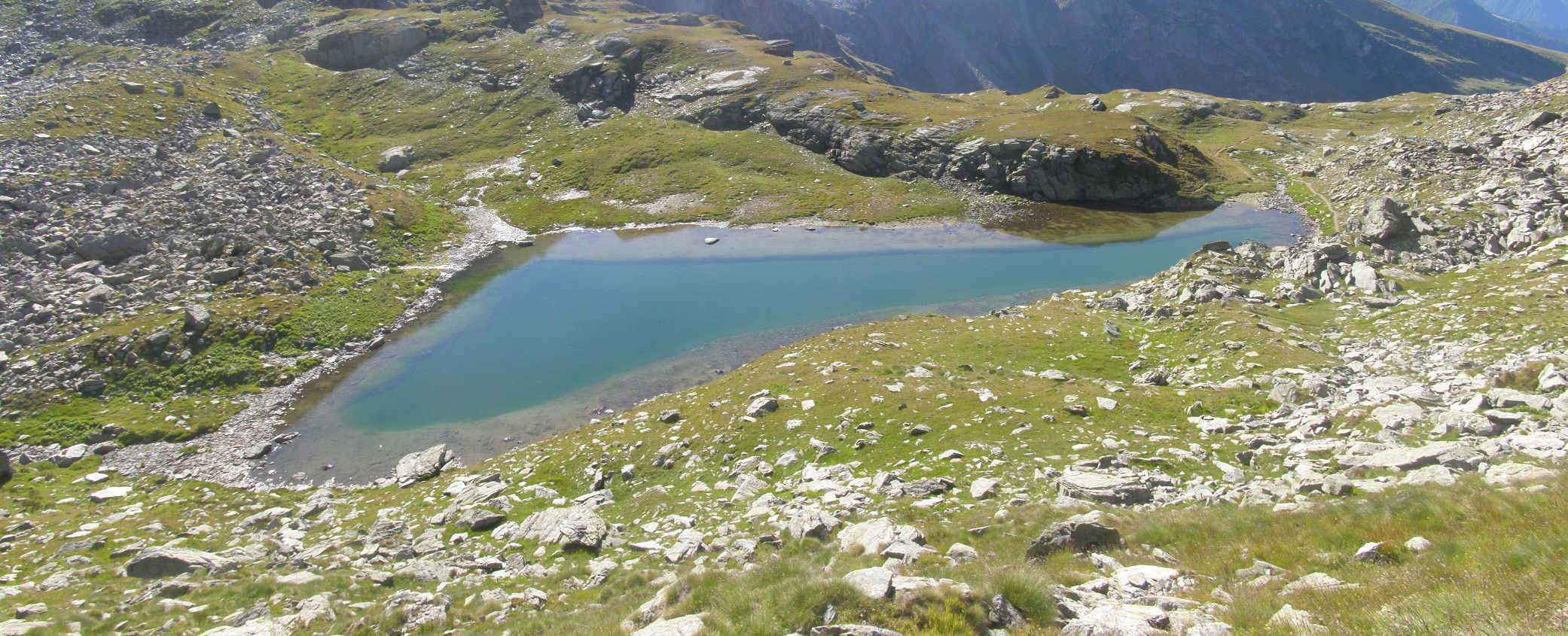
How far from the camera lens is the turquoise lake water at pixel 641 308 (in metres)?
34.8

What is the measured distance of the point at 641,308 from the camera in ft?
171

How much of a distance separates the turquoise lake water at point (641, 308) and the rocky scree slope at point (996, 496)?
236 inches

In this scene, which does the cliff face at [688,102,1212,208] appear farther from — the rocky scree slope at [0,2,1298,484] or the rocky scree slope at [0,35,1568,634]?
the rocky scree slope at [0,35,1568,634]

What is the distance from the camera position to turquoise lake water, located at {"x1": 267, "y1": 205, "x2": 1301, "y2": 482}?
34.8 metres

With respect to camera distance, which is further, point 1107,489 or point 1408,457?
point 1107,489

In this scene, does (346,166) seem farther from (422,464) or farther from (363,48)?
(422,464)

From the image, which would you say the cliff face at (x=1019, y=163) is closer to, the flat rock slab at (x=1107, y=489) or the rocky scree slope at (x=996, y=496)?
the rocky scree slope at (x=996, y=496)

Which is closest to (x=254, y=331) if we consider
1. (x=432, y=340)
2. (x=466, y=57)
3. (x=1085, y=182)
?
(x=432, y=340)

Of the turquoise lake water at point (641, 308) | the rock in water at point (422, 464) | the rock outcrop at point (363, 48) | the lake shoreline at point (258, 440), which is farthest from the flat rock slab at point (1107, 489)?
the rock outcrop at point (363, 48)

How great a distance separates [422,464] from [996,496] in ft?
80.5

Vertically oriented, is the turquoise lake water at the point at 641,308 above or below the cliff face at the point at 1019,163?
below

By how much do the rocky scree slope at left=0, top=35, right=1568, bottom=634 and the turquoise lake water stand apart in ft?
19.7

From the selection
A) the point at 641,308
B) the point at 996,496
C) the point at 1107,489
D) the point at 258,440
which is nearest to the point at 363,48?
the point at 641,308

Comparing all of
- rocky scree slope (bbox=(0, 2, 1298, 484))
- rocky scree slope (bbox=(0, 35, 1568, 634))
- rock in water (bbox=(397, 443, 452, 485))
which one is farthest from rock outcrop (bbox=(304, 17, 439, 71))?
rock in water (bbox=(397, 443, 452, 485))
